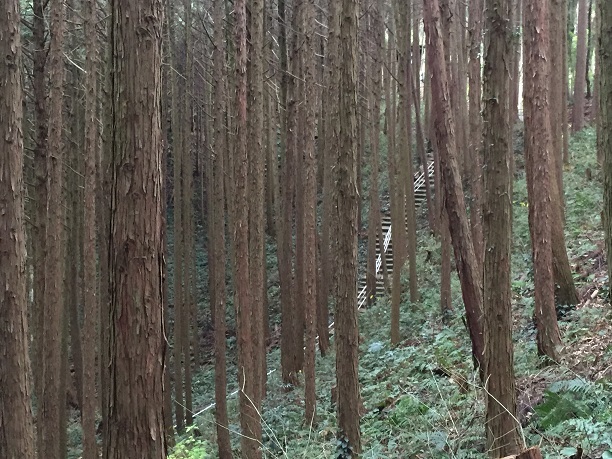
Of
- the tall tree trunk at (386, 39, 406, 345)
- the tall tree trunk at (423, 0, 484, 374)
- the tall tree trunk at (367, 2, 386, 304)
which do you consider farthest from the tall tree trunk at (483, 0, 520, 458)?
the tall tree trunk at (367, 2, 386, 304)

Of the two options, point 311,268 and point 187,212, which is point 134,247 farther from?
point 187,212

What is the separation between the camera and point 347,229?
6383mm

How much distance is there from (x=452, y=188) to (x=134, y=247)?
18.4 feet

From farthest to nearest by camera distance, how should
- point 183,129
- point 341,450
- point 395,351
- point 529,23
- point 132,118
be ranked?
1. point 183,129
2. point 395,351
3. point 529,23
4. point 341,450
5. point 132,118

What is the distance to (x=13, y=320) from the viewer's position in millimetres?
5195

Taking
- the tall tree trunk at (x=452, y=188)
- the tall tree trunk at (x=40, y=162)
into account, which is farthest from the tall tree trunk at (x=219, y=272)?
the tall tree trunk at (x=452, y=188)

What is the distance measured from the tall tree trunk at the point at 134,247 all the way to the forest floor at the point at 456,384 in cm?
227

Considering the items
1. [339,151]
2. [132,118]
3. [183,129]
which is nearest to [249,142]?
[339,151]

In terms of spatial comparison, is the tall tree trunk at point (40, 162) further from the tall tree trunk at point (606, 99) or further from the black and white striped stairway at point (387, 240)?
the black and white striped stairway at point (387, 240)

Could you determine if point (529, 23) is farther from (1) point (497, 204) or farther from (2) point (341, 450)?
(2) point (341, 450)

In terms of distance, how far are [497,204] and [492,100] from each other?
36.1 inches

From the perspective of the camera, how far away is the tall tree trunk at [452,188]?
7.98 m

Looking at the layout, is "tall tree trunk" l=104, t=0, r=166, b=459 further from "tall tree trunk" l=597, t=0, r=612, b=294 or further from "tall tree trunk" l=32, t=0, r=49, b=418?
"tall tree trunk" l=32, t=0, r=49, b=418

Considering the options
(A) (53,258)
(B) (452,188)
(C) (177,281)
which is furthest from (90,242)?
(B) (452,188)
